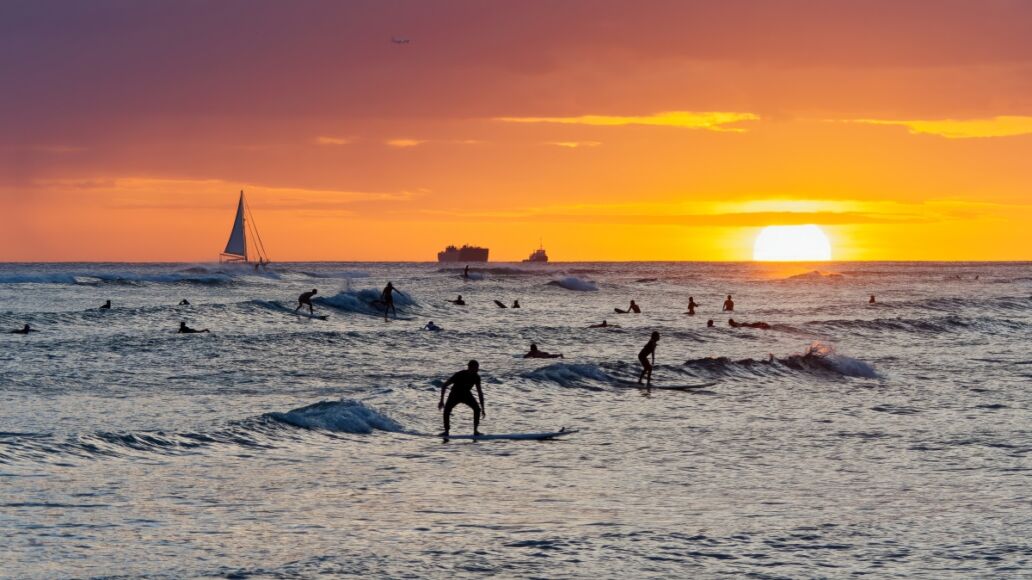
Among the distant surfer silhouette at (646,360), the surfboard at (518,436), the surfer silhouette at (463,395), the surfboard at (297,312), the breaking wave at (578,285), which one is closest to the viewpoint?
the surfboard at (518,436)

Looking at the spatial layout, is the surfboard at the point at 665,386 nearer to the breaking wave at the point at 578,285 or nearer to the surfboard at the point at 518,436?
the surfboard at the point at 518,436

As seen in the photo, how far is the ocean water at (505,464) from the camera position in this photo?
1202 cm

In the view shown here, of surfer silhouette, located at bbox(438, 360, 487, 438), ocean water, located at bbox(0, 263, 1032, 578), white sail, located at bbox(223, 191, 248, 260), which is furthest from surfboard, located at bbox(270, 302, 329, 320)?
white sail, located at bbox(223, 191, 248, 260)

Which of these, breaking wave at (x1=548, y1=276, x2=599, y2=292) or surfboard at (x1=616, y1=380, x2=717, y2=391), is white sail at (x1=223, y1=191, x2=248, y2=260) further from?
surfboard at (x1=616, y1=380, x2=717, y2=391)

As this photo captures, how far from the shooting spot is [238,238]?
13775 cm

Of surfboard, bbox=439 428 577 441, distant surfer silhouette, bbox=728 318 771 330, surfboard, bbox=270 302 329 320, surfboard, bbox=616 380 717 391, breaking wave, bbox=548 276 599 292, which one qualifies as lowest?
surfboard, bbox=439 428 577 441

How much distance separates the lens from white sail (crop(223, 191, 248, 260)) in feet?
445

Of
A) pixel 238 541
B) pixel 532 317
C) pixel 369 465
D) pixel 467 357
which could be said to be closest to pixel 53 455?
pixel 369 465

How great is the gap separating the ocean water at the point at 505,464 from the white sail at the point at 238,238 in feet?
309

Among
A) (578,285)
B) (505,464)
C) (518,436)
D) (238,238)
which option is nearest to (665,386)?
(518,436)

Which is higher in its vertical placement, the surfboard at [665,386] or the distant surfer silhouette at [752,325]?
the distant surfer silhouette at [752,325]

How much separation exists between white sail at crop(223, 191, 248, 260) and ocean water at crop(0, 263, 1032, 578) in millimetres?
94176

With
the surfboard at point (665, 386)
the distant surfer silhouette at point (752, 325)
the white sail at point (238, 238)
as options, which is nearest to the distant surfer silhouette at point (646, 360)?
the surfboard at point (665, 386)

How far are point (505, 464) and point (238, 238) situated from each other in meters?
126
